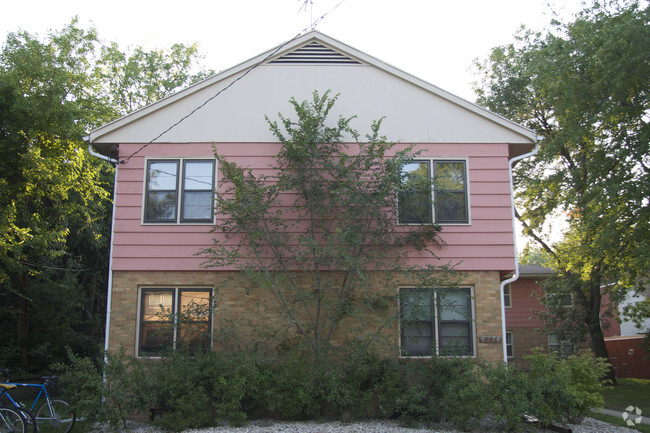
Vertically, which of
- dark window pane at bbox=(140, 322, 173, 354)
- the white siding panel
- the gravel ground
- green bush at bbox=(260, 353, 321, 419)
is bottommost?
the gravel ground

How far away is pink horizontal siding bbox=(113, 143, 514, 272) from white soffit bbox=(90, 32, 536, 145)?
0.22m

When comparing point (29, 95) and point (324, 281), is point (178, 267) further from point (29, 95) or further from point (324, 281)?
point (29, 95)

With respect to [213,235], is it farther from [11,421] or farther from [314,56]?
[11,421]

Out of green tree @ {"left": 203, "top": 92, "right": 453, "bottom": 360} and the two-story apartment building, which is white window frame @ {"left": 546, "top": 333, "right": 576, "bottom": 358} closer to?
the two-story apartment building

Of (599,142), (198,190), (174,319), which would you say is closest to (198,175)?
(198,190)

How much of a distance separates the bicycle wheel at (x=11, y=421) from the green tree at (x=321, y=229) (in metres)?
3.87

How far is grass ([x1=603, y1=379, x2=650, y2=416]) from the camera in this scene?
1537cm

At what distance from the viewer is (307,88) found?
38.6 feet

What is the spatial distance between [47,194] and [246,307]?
9.14 meters

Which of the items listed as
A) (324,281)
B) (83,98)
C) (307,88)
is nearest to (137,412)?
(324,281)

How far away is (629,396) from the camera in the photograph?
17562mm

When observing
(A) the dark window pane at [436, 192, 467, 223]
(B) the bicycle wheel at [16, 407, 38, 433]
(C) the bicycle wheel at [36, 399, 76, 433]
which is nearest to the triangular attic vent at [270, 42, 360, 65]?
(A) the dark window pane at [436, 192, 467, 223]

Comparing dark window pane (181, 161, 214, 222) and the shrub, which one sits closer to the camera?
the shrub

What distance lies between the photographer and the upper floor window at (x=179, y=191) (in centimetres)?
1123
